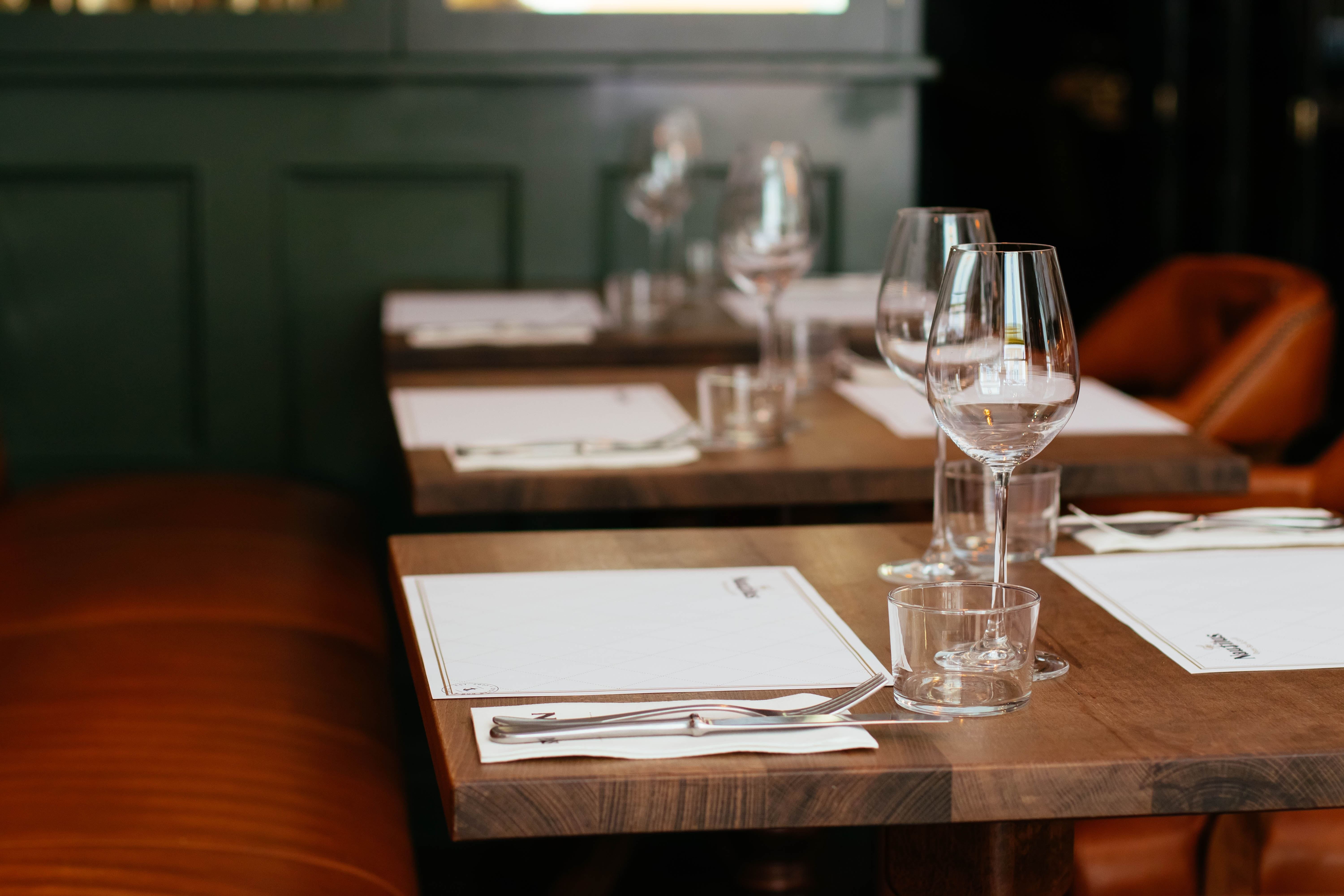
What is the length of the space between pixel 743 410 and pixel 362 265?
57.3 inches

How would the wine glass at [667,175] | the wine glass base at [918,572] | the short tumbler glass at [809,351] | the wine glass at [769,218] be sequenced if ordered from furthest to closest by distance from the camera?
the wine glass at [667,175] → the short tumbler glass at [809,351] → the wine glass at [769,218] → the wine glass base at [918,572]

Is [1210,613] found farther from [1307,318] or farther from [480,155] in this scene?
[480,155]

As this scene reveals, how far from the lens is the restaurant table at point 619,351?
6.18 feet

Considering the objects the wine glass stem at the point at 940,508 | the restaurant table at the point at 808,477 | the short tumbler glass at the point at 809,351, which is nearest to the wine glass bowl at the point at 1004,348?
the wine glass stem at the point at 940,508

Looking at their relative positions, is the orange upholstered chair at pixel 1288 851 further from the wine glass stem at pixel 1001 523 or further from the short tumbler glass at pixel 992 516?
the wine glass stem at pixel 1001 523

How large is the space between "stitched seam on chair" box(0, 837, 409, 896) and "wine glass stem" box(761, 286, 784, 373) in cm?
68

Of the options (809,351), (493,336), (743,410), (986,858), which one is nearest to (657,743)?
A: (986,858)

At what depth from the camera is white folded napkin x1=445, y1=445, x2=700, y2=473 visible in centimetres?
133

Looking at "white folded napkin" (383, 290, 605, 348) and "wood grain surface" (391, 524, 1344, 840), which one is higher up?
"white folded napkin" (383, 290, 605, 348)

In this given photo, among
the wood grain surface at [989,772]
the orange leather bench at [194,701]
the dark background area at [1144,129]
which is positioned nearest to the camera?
the wood grain surface at [989,772]

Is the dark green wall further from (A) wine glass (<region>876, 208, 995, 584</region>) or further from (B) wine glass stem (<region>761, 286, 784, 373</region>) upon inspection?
(A) wine glass (<region>876, 208, 995, 584</region>)

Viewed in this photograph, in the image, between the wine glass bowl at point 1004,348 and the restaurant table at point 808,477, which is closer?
the wine glass bowl at point 1004,348

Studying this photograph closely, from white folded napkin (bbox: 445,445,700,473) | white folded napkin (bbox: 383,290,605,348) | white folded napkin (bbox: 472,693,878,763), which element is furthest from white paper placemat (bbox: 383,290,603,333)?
white folded napkin (bbox: 472,693,878,763)

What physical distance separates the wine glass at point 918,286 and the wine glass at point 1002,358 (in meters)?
0.24
